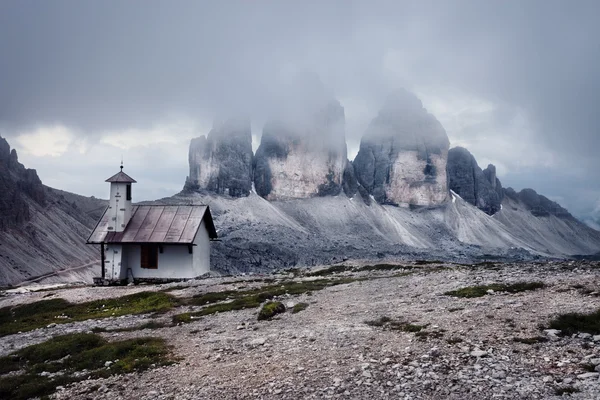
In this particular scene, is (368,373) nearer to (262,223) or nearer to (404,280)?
(404,280)

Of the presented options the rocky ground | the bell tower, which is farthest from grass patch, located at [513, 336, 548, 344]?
the bell tower

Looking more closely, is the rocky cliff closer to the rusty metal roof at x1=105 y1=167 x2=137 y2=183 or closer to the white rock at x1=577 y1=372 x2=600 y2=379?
the rusty metal roof at x1=105 y1=167 x2=137 y2=183

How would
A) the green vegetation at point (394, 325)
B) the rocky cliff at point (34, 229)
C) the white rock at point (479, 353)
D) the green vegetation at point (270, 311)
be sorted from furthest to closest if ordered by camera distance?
1. the rocky cliff at point (34, 229)
2. the green vegetation at point (270, 311)
3. the green vegetation at point (394, 325)
4. the white rock at point (479, 353)

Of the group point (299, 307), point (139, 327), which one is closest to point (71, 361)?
point (139, 327)

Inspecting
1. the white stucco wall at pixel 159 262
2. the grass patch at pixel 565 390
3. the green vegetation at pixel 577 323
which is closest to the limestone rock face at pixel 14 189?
the white stucco wall at pixel 159 262

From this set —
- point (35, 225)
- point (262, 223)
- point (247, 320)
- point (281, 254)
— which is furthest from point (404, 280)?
point (262, 223)

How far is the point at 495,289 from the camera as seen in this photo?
21141mm

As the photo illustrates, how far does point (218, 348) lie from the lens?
16375 mm

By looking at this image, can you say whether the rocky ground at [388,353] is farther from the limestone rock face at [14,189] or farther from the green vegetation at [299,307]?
the limestone rock face at [14,189]

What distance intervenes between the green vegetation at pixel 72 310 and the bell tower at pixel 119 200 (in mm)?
11906

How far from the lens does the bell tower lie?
43812 mm

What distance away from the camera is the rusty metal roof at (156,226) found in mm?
43344

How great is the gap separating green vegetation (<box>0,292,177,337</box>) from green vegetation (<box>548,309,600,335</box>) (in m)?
21.1

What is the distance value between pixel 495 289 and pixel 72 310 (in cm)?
2691
